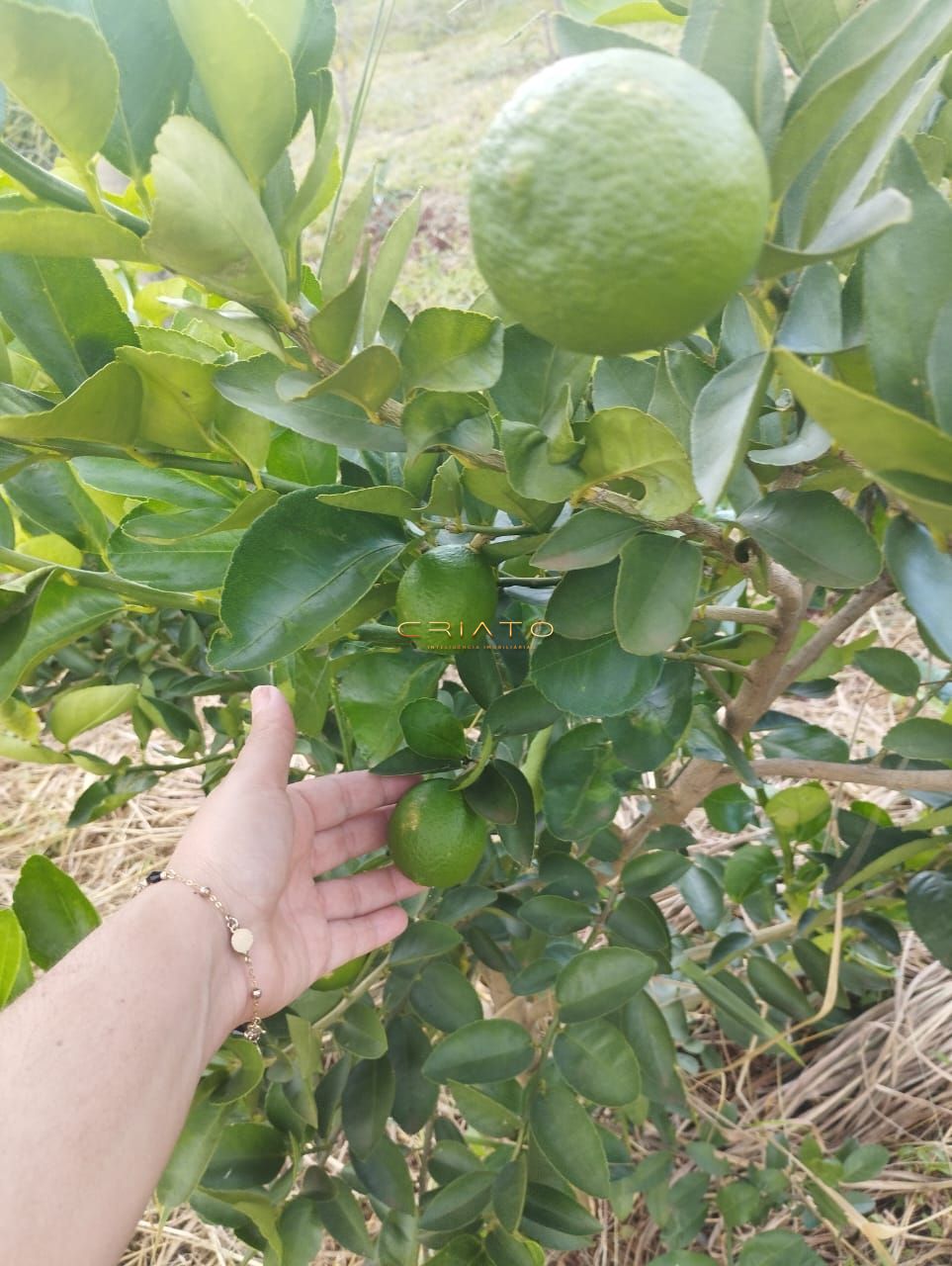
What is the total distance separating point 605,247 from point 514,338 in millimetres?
180

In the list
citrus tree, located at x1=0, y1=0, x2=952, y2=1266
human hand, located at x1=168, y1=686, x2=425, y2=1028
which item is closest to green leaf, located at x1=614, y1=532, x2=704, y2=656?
citrus tree, located at x1=0, y1=0, x2=952, y2=1266

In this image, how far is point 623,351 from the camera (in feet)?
0.91

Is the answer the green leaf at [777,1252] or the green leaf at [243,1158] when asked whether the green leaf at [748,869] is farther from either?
the green leaf at [243,1158]

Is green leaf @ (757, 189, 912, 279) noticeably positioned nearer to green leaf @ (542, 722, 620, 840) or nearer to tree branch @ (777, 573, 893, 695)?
tree branch @ (777, 573, 893, 695)

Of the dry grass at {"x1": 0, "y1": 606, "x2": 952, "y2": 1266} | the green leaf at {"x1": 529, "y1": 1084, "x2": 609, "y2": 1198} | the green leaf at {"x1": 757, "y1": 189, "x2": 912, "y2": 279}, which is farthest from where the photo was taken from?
the dry grass at {"x1": 0, "y1": 606, "x2": 952, "y2": 1266}

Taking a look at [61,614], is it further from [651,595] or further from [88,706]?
[651,595]

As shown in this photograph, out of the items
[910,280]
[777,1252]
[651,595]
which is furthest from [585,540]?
[777,1252]

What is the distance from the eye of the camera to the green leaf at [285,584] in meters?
0.42

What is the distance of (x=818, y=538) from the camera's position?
0.37 m

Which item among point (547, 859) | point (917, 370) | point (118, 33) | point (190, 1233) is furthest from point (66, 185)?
point (190, 1233)

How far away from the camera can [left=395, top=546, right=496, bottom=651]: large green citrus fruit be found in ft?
1.49

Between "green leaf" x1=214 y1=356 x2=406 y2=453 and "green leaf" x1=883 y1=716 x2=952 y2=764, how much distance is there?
0.39m

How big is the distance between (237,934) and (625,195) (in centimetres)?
61

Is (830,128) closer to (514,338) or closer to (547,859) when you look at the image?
(514,338)
